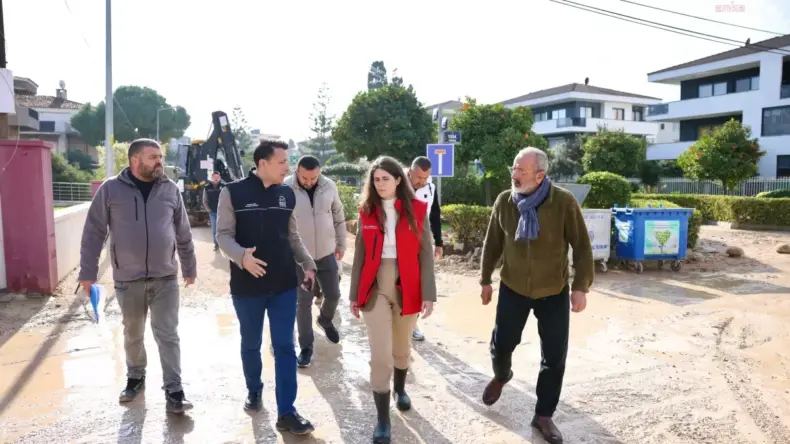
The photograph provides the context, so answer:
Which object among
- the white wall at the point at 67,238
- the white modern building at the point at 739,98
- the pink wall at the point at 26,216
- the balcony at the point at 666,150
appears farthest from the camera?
the balcony at the point at 666,150

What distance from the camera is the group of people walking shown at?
3.71 meters

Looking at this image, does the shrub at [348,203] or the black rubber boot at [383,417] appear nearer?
the black rubber boot at [383,417]

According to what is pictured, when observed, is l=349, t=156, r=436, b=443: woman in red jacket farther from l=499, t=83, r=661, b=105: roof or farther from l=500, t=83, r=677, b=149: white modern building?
l=499, t=83, r=661, b=105: roof

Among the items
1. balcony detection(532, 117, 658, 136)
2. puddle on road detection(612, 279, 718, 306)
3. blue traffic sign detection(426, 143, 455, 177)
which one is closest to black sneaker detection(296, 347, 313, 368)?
puddle on road detection(612, 279, 718, 306)

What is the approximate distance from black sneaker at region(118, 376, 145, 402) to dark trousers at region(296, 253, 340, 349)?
4.36 feet

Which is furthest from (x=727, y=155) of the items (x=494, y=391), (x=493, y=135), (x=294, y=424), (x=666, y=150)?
(x=294, y=424)

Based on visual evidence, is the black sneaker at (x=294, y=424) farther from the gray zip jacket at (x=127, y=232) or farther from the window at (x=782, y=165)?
the window at (x=782, y=165)

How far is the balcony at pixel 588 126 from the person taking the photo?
4878 centimetres

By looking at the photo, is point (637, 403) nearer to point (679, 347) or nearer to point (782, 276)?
point (679, 347)

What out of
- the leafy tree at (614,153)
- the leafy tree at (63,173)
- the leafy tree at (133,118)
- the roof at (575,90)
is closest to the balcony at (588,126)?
the roof at (575,90)

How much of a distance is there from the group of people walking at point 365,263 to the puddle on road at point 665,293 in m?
4.79

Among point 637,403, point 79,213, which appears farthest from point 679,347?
point 79,213

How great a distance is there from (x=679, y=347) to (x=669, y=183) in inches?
1192

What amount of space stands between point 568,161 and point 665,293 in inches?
1229
